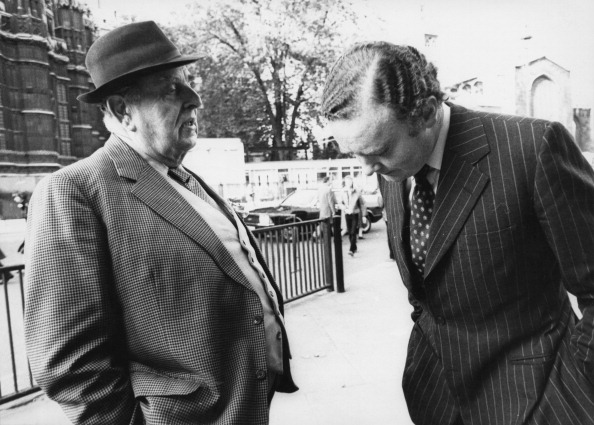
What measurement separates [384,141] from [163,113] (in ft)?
3.02

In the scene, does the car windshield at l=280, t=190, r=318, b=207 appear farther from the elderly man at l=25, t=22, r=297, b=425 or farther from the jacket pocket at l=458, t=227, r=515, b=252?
the jacket pocket at l=458, t=227, r=515, b=252

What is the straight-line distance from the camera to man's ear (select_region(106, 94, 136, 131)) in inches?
72.1

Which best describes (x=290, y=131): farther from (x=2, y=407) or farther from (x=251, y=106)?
(x=2, y=407)

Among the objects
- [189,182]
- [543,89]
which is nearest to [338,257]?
[189,182]

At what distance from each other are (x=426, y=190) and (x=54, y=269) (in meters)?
1.23

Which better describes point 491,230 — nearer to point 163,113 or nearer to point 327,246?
point 163,113

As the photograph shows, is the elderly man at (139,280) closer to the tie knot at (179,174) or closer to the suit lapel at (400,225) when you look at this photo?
the tie knot at (179,174)

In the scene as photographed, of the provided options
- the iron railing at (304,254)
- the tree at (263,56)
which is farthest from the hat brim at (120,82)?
the tree at (263,56)

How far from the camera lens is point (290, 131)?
107 feet

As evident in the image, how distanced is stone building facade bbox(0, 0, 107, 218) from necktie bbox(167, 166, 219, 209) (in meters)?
16.4

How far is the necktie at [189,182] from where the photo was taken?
205cm

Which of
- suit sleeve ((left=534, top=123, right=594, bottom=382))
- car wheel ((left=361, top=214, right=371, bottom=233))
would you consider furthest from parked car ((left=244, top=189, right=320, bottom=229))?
suit sleeve ((left=534, top=123, right=594, bottom=382))

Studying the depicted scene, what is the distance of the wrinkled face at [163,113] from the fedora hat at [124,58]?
54mm

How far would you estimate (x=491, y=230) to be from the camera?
1.35m
